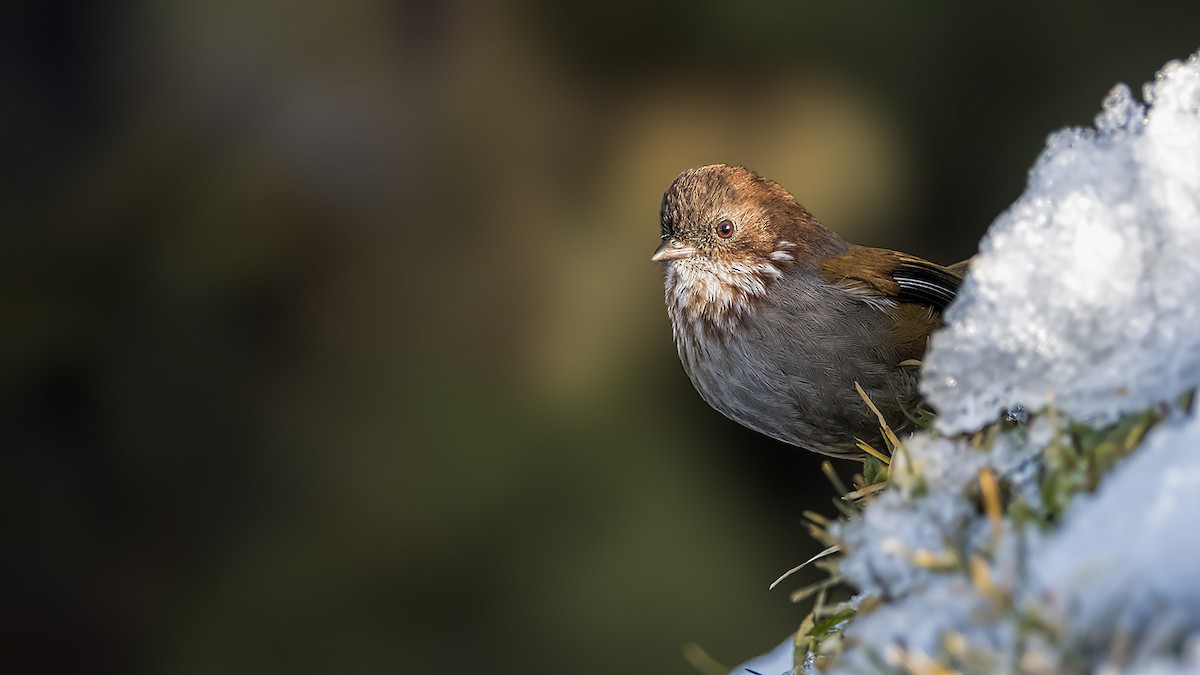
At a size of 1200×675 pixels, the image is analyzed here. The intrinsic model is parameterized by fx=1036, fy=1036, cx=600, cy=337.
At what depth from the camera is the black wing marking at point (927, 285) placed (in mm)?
1803

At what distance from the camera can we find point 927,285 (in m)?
1.81

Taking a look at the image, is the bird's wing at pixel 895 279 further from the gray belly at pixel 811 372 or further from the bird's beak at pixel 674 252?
the bird's beak at pixel 674 252

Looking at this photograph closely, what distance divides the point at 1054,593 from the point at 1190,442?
0.44ft

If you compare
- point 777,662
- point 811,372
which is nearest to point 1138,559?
point 777,662

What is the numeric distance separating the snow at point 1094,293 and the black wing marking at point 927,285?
3.28 feet

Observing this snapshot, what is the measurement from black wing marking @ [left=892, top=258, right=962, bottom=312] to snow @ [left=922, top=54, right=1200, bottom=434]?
1.00 m

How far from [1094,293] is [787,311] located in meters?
1.00

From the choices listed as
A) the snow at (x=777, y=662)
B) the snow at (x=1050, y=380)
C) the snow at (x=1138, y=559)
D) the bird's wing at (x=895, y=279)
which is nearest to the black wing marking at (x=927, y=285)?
the bird's wing at (x=895, y=279)

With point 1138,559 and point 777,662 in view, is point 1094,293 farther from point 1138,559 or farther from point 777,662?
point 777,662

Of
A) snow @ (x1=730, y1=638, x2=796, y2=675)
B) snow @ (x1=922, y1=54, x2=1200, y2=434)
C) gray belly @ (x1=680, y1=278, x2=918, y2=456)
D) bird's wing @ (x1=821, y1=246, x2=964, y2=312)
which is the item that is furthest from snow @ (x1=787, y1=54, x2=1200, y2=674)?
bird's wing @ (x1=821, y1=246, x2=964, y2=312)

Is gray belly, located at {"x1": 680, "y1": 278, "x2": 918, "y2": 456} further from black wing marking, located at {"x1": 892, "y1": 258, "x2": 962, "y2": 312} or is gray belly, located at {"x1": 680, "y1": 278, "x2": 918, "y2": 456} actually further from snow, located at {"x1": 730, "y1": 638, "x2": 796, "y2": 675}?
snow, located at {"x1": 730, "y1": 638, "x2": 796, "y2": 675}

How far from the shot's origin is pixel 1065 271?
769 millimetres

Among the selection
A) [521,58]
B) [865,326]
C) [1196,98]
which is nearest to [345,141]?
[521,58]

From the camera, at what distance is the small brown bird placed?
5.54ft
